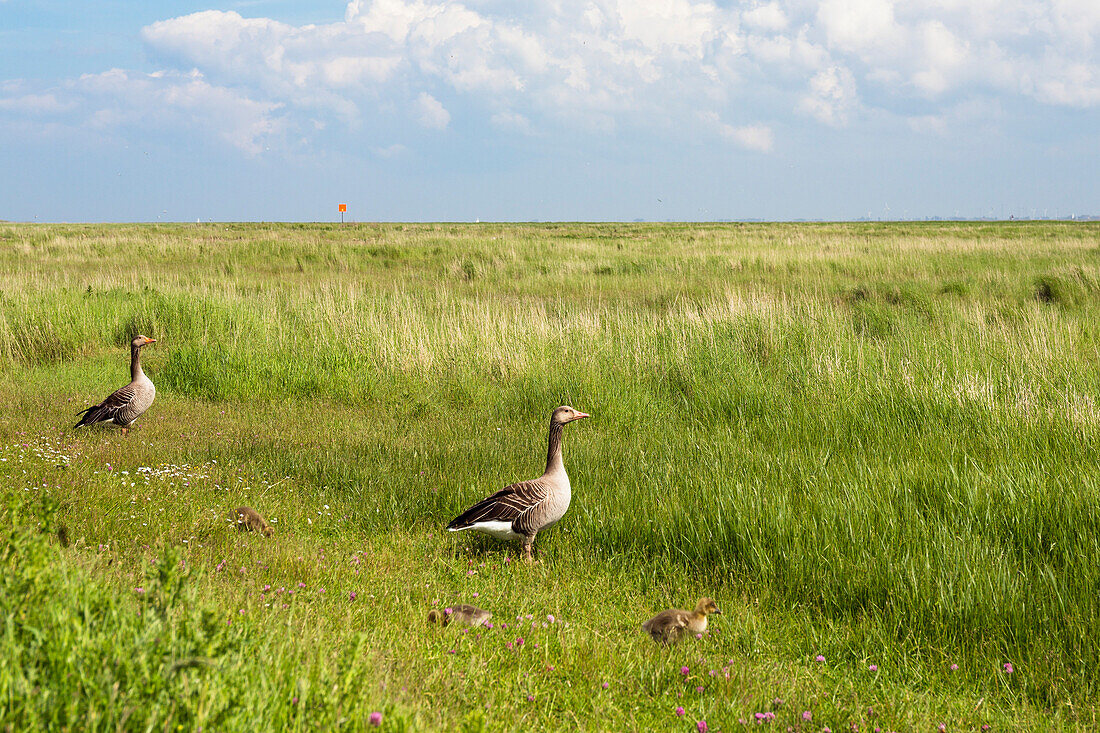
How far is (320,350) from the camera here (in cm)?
1120

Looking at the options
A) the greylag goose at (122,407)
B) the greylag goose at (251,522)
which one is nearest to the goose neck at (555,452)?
the greylag goose at (251,522)

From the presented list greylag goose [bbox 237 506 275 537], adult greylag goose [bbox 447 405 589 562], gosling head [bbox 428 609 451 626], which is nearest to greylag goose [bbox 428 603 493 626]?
gosling head [bbox 428 609 451 626]

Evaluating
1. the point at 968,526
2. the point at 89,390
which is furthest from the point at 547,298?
the point at 968,526

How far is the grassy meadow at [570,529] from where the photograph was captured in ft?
8.31

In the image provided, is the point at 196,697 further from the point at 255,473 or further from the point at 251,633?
the point at 255,473

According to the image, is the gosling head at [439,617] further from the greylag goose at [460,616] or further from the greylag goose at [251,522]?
the greylag goose at [251,522]

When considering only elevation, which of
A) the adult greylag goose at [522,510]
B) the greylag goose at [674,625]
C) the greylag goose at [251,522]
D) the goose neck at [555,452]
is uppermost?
the goose neck at [555,452]

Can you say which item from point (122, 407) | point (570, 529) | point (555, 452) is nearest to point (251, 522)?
point (555, 452)

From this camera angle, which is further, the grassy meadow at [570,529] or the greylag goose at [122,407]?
the greylag goose at [122,407]

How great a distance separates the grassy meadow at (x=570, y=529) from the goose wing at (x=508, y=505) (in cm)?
33

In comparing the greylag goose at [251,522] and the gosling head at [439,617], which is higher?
the greylag goose at [251,522]

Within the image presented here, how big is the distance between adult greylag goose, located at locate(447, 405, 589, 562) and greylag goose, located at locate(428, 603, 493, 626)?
820 mm

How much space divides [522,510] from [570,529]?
35.3 inches

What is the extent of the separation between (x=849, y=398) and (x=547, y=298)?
1270cm
